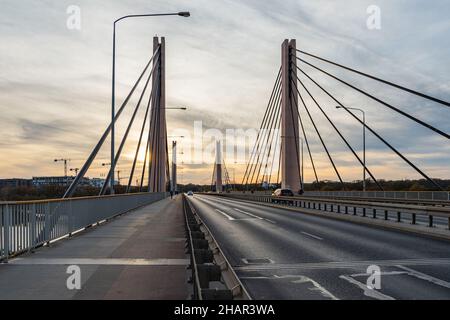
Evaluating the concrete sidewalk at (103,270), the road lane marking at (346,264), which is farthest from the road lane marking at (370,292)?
the concrete sidewalk at (103,270)

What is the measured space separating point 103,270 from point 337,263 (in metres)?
4.89

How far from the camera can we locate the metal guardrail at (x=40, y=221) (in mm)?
11367

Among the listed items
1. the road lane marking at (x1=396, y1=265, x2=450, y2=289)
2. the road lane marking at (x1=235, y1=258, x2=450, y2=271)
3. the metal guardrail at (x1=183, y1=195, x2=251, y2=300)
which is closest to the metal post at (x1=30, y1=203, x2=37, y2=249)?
the metal guardrail at (x1=183, y1=195, x2=251, y2=300)

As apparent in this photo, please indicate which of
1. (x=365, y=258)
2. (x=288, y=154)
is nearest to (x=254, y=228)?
(x=365, y=258)

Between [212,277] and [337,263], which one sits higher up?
[212,277]

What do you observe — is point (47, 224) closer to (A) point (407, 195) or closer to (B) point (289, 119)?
(A) point (407, 195)

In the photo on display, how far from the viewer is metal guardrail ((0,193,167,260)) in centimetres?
1137

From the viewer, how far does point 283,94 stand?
165 ft

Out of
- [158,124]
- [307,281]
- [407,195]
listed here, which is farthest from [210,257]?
[158,124]

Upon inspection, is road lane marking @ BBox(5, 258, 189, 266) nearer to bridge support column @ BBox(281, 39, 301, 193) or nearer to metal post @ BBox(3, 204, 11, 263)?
metal post @ BBox(3, 204, 11, 263)

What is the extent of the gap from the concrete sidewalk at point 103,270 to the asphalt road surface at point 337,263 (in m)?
1.38

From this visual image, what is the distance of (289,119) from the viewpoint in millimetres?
49500
